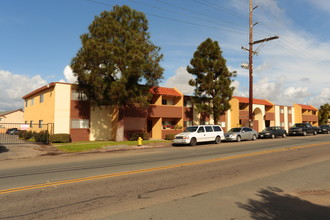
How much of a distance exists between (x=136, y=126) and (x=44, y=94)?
1077 centimetres

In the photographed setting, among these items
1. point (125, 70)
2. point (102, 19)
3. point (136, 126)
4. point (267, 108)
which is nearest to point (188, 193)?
point (125, 70)

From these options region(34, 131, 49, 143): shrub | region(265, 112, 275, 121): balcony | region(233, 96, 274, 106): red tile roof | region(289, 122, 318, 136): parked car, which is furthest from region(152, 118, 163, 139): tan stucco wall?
region(265, 112, 275, 121): balcony

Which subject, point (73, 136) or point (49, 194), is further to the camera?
point (73, 136)

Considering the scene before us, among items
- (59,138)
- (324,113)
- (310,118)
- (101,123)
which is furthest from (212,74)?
(324,113)

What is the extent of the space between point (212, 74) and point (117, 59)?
38.3ft

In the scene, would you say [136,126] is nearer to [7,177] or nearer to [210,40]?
[210,40]

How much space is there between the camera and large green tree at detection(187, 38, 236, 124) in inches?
1109

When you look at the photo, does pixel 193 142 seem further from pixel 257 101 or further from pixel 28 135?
pixel 257 101

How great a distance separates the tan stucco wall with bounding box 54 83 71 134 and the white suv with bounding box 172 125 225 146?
1111cm

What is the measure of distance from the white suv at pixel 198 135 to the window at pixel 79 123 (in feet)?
32.5

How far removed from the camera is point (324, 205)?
A: 5.40 meters

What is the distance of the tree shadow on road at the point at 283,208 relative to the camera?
4762 millimetres

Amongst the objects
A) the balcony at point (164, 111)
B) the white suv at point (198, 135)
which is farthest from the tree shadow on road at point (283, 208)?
the balcony at point (164, 111)

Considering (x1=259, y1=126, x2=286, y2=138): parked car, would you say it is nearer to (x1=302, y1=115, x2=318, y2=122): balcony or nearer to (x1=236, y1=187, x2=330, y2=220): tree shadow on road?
(x1=236, y1=187, x2=330, y2=220): tree shadow on road
